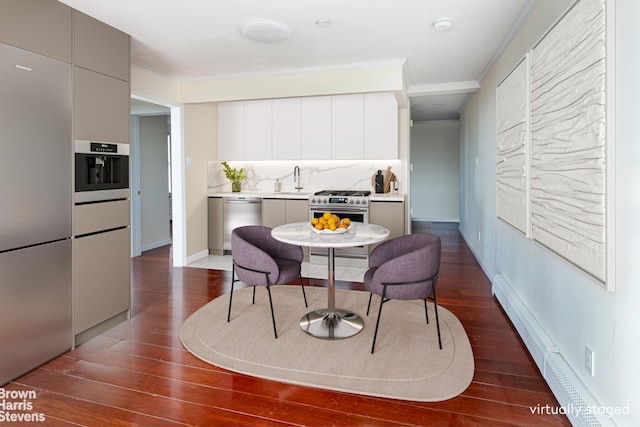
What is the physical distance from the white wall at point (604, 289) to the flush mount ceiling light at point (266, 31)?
1935mm

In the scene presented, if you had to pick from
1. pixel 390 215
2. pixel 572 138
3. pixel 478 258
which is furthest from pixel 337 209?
pixel 572 138

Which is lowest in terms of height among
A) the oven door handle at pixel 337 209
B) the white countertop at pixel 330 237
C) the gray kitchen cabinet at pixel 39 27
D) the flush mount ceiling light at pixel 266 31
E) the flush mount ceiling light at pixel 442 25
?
the white countertop at pixel 330 237

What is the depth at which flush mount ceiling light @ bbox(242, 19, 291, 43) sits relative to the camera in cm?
306

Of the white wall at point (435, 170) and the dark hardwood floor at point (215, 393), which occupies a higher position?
the white wall at point (435, 170)

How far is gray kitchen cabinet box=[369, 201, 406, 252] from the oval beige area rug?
143cm

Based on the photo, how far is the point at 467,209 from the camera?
257 inches

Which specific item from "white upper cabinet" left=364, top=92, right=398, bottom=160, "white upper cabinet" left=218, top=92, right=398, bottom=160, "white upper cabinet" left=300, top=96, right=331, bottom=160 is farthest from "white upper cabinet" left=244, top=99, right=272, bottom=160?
"white upper cabinet" left=364, top=92, right=398, bottom=160

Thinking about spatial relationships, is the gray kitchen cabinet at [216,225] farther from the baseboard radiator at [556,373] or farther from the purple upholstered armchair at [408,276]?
the baseboard radiator at [556,373]

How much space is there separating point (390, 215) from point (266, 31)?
2.63 meters

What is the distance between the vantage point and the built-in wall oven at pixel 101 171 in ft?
8.71

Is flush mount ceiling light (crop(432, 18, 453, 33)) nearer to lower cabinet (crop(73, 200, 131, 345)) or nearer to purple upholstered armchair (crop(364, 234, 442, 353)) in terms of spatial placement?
purple upholstered armchair (crop(364, 234, 442, 353))

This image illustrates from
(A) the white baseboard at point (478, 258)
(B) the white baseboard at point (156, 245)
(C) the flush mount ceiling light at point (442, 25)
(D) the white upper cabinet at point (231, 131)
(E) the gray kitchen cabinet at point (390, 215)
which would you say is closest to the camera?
(C) the flush mount ceiling light at point (442, 25)

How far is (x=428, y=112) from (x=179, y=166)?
16.7 feet

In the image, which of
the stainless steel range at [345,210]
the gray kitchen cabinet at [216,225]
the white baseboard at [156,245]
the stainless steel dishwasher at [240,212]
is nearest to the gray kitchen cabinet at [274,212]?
the stainless steel dishwasher at [240,212]
